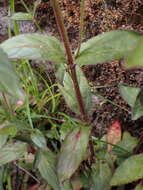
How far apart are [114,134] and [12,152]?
0.37 meters

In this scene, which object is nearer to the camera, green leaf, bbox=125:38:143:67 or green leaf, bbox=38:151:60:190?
green leaf, bbox=125:38:143:67

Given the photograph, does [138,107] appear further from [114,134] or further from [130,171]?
[114,134]

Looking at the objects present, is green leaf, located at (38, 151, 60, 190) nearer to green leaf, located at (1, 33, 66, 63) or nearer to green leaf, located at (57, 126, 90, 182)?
green leaf, located at (57, 126, 90, 182)

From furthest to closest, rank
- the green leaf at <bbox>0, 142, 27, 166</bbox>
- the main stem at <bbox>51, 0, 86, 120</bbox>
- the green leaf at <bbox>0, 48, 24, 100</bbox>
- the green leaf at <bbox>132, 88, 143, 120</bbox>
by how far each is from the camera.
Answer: the green leaf at <bbox>0, 142, 27, 166</bbox>
the green leaf at <bbox>132, 88, 143, 120</bbox>
the main stem at <bbox>51, 0, 86, 120</bbox>
the green leaf at <bbox>0, 48, 24, 100</bbox>

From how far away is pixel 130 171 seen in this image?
34.3 inches

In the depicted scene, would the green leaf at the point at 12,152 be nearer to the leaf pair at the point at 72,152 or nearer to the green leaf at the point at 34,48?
the leaf pair at the point at 72,152

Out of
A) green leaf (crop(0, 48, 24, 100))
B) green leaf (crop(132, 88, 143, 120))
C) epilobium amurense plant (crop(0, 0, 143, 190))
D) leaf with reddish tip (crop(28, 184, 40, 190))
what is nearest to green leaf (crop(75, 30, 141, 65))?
epilobium amurense plant (crop(0, 0, 143, 190))

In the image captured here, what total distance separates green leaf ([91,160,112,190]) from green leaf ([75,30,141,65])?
1.37 ft

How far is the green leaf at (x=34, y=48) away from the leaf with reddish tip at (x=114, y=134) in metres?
0.53

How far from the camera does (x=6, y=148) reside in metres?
0.99

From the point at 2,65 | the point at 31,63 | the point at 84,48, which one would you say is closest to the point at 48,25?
the point at 31,63

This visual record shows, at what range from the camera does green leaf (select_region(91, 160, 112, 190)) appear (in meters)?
0.99

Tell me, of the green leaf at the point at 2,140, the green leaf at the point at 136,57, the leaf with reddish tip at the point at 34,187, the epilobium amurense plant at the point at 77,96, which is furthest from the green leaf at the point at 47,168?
the green leaf at the point at 136,57

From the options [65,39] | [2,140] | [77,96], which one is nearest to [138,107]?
[77,96]
